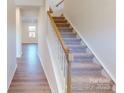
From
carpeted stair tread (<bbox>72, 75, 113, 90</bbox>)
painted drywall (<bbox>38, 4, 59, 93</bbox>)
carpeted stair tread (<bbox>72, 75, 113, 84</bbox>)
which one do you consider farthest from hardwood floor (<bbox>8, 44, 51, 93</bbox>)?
carpeted stair tread (<bbox>72, 75, 113, 90</bbox>)

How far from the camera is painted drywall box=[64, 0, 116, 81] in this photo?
4.39 m

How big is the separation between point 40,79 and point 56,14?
10.7 ft

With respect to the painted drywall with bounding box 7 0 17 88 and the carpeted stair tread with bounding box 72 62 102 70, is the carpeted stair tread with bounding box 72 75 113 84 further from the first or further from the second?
the painted drywall with bounding box 7 0 17 88

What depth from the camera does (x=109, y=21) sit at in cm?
450

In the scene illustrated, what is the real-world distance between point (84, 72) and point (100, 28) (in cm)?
101

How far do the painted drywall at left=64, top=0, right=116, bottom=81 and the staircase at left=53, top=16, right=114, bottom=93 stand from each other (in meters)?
0.18

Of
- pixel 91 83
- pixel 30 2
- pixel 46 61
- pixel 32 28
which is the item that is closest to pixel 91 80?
pixel 91 83

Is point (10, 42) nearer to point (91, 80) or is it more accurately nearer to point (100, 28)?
point (100, 28)

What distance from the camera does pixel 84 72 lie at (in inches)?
194

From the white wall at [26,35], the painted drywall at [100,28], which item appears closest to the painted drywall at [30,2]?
the painted drywall at [100,28]

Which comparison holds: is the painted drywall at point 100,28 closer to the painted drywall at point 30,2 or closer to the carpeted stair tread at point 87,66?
the carpeted stair tread at point 87,66

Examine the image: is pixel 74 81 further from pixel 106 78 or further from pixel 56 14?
pixel 56 14

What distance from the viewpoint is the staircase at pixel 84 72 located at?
4328 mm
